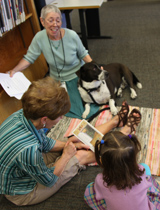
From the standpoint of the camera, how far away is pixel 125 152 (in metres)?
0.89

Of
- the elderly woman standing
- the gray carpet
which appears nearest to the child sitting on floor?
the gray carpet

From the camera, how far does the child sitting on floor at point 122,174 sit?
2.97ft

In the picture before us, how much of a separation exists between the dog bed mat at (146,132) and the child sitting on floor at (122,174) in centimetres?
62

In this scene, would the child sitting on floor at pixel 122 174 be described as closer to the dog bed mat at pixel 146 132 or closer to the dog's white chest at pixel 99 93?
the dog bed mat at pixel 146 132

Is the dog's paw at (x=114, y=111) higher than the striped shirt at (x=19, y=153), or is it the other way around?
the striped shirt at (x=19, y=153)

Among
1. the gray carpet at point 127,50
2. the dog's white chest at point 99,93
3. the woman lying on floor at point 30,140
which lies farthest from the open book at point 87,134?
the dog's white chest at point 99,93

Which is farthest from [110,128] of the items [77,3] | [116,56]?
[77,3]

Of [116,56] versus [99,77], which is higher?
[99,77]

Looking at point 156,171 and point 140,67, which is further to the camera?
point 140,67

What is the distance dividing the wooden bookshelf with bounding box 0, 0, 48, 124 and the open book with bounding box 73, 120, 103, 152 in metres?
0.86

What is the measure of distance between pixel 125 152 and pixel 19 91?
1.32 metres

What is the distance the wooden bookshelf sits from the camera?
2.30 m

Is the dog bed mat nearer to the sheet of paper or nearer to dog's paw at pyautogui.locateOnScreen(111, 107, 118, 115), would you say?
dog's paw at pyautogui.locateOnScreen(111, 107, 118, 115)

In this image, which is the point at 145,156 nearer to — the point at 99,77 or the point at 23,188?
the point at 99,77
